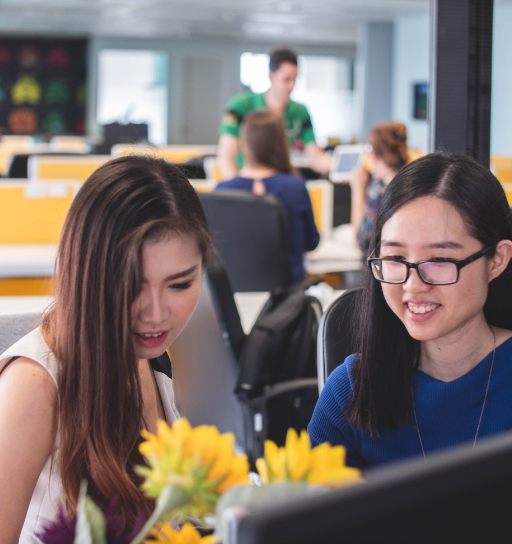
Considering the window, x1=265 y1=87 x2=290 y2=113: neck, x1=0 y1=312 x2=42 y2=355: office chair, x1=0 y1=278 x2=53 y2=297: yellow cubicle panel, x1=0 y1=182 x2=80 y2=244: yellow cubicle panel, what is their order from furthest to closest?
1. the window
2. x1=265 y1=87 x2=290 y2=113: neck
3. x1=0 y1=182 x2=80 y2=244: yellow cubicle panel
4. x1=0 y1=278 x2=53 y2=297: yellow cubicle panel
5. x1=0 y1=312 x2=42 y2=355: office chair

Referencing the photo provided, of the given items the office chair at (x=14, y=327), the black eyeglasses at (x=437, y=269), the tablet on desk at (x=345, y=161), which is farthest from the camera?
the tablet on desk at (x=345, y=161)

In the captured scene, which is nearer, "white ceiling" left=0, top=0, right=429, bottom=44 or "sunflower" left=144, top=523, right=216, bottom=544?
"sunflower" left=144, top=523, right=216, bottom=544

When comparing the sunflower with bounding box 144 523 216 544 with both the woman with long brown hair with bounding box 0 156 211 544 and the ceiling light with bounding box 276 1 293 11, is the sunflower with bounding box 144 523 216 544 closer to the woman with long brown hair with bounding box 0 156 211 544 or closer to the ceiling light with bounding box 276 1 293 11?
the woman with long brown hair with bounding box 0 156 211 544

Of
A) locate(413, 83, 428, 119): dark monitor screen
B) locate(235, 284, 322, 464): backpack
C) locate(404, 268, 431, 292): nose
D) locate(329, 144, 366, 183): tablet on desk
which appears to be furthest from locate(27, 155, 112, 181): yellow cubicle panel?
locate(413, 83, 428, 119): dark monitor screen

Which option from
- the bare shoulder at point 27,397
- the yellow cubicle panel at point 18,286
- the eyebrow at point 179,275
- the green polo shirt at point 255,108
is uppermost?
the green polo shirt at point 255,108

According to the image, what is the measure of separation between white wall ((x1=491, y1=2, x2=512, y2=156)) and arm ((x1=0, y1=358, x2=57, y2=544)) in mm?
9631

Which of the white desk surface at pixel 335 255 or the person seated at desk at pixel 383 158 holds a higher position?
the person seated at desk at pixel 383 158

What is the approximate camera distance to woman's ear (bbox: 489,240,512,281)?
3.25ft

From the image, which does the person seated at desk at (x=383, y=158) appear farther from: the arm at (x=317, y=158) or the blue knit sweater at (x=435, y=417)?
the blue knit sweater at (x=435, y=417)

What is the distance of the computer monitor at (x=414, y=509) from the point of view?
0.83ft

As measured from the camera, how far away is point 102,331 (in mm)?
844

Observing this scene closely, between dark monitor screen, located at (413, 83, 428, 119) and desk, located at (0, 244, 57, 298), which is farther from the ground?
dark monitor screen, located at (413, 83, 428, 119)

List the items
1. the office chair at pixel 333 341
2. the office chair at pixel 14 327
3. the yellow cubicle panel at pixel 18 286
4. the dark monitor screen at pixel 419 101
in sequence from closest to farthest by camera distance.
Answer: the office chair at pixel 14 327 < the office chair at pixel 333 341 < the yellow cubicle panel at pixel 18 286 < the dark monitor screen at pixel 419 101

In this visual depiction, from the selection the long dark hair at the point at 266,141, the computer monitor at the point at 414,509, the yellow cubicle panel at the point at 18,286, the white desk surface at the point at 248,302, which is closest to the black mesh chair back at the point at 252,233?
the white desk surface at the point at 248,302
